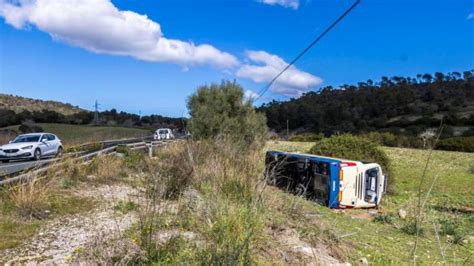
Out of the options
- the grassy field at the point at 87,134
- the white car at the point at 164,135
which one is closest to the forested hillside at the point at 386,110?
Result: the grassy field at the point at 87,134

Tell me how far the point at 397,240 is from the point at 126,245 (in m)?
5.61

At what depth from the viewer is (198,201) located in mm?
6352

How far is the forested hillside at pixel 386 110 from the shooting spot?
66062 mm

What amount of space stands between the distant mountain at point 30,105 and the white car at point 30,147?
2917 inches

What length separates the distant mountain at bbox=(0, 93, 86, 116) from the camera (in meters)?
92.9

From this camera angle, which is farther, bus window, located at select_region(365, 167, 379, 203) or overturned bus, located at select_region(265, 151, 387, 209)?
bus window, located at select_region(365, 167, 379, 203)

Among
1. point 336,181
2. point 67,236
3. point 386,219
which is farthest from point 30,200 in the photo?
point 336,181

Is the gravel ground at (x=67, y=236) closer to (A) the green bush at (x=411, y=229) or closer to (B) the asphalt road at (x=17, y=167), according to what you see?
(B) the asphalt road at (x=17, y=167)

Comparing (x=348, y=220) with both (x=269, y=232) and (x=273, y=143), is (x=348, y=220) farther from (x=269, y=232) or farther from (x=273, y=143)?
(x=273, y=143)

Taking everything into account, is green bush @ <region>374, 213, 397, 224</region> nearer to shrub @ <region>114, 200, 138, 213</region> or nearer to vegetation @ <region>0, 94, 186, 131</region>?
shrub @ <region>114, 200, 138, 213</region>

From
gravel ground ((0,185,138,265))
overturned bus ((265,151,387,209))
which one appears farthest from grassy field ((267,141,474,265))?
gravel ground ((0,185,138,265))

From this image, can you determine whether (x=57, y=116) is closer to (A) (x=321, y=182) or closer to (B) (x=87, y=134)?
(B) (x=87, y=134)

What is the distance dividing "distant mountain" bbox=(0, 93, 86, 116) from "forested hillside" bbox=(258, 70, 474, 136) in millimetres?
54192

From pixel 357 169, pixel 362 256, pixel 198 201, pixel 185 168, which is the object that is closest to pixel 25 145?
pixel 185 168
